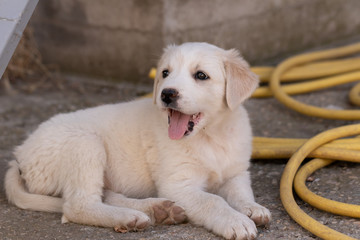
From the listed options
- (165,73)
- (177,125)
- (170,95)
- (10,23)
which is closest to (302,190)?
(177,125)

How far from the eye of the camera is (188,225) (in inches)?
146

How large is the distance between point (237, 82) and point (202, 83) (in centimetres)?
26

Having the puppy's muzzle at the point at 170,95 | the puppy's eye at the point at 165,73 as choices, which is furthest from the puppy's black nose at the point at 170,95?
the puppy's eye at the point at 165,73

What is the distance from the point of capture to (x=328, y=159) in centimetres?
457

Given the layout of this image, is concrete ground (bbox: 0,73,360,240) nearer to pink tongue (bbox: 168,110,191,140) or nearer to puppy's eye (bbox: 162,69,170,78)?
pink tongue (bbox: 168,110,191,140)

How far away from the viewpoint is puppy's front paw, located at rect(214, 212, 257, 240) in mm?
3361

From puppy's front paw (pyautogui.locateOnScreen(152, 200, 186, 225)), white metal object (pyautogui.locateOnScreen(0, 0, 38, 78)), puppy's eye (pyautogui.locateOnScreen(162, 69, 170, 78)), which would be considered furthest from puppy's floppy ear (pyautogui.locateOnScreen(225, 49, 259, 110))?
white metal object (pyautogui.locateOnScreen(0, 0, 38, 78))

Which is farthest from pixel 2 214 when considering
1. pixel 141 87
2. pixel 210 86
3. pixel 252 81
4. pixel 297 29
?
pixel 297 29

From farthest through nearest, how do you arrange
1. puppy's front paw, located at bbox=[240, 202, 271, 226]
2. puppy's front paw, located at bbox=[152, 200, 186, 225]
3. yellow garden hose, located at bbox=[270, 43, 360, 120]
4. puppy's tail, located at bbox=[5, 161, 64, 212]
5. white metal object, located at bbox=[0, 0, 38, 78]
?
yellow garden hose, located at bbox=[270, 43, 360, 120], puppy's tail, located at bbox=[5, 161, 64, 212], puppy's front paw, located at bbox=[152, 200, 186, 225], puppy's front paw, located at bbox=[240, 202, 271, 226], white metal object, located at bbox=[0, 0, 38, 78]

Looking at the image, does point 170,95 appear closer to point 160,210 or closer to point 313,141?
point 160,210

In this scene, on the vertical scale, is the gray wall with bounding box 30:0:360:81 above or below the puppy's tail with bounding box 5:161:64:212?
above

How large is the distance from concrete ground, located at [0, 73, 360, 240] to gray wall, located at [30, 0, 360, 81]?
1.15 feet

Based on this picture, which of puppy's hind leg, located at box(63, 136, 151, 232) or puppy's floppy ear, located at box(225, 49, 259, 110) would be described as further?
puppy's floppy ear, located at box(225, 49, 259, 110)

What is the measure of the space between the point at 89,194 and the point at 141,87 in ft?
10.4
